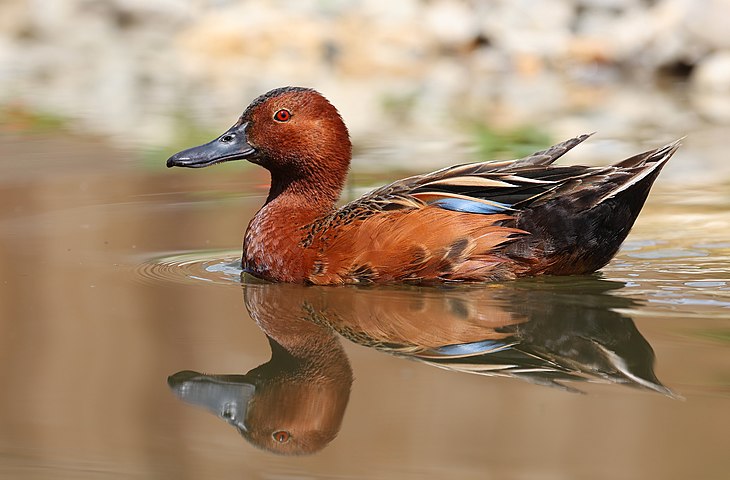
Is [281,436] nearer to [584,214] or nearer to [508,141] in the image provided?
[584,214]

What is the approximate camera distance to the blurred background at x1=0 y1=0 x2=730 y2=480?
12.3ft

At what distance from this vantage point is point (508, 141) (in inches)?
411

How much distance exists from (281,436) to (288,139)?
282cm

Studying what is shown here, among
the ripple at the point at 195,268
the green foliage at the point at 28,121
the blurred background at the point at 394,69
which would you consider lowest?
the ripple at the point at 195,268

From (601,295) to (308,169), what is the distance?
170 centimetres

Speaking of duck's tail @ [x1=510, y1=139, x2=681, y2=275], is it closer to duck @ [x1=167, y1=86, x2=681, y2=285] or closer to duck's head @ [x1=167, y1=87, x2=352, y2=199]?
duck @ [x1=167, y1=86, x2=681, y2=285]

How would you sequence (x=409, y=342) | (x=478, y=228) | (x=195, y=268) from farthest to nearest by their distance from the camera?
1. (x=195, y=268)
2. (x=478, y=228)
3. (x=409, y=342)

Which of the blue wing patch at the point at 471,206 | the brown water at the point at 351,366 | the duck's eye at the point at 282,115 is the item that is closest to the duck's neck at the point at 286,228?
the brown water at the point at 351,366

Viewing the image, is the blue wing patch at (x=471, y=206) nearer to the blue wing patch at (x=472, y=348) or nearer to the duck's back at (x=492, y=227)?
the duck's back at (x=492, y=227)

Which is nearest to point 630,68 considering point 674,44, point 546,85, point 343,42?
point 674,44

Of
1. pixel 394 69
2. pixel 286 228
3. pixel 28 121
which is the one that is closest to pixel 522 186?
pixel 286 228

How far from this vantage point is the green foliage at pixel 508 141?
984 centimetres

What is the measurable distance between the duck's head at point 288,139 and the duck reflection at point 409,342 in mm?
785

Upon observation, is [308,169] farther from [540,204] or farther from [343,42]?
[343,42]
